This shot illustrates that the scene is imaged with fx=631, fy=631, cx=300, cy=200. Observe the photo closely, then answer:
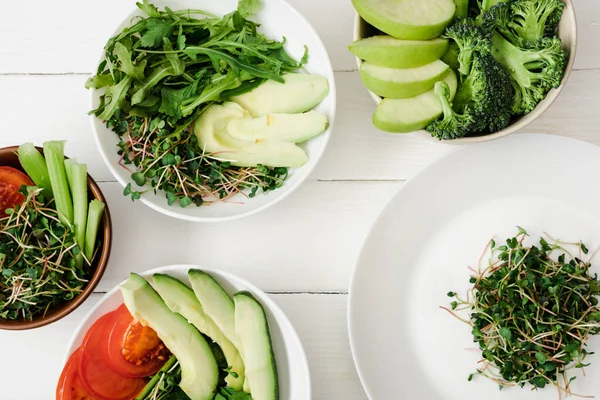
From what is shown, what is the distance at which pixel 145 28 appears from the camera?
5.10 feet

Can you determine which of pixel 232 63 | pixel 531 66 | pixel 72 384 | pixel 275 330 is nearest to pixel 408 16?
pixel 531 66

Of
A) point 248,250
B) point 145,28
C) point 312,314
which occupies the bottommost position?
point 312,314

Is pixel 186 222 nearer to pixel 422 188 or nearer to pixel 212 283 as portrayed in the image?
pixel 212 283

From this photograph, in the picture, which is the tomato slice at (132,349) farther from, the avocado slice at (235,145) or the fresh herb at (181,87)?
the avocado slice at (235,145)

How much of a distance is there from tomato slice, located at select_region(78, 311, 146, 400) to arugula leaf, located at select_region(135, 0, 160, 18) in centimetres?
75

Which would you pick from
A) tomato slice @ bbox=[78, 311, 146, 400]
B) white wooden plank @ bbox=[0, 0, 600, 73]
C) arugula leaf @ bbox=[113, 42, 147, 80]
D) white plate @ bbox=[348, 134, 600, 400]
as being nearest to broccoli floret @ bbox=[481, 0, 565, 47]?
white plate @ bbox=[348, 134, 600, 400]

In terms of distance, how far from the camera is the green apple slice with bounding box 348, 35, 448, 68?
1450 millimetres

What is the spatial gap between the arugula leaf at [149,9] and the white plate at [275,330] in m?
0.62

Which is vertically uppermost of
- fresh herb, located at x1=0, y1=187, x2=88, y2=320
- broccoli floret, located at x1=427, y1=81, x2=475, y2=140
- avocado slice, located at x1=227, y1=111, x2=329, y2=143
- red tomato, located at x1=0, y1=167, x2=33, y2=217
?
broccoli floret, located at x1=427, y1=81, x2=475, y2=140

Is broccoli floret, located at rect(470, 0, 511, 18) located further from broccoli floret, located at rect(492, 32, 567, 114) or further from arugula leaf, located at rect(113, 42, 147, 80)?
arugula leaf, located at rect(113, 42, 147, 80)

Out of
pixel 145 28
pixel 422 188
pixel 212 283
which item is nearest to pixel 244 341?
pixel 212 283

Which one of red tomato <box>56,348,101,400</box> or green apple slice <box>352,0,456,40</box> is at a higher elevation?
green apple slice <box>352,0,456,40</box>

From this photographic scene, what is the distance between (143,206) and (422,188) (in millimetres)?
754

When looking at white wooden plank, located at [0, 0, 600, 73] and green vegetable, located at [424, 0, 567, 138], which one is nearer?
green vegetable, located at [424, 0, 567, 138]
